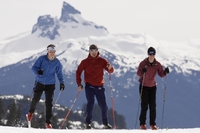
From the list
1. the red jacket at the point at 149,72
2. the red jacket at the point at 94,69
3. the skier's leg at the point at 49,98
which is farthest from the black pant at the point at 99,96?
the red jacket at the point at 149,72

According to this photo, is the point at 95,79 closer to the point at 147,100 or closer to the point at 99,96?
the point at 99,96

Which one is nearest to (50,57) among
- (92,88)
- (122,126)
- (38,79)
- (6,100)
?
(38,79)

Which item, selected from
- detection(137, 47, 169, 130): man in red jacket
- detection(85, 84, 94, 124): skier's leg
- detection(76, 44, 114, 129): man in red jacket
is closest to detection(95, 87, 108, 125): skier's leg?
detection(76, 44, 114, 129): man in red jacket

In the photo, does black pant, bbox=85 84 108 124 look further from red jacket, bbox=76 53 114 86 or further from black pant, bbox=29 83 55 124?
black pant, bbox=29 83 55 124

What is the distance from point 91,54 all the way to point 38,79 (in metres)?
1.92

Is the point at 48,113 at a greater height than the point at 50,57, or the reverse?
the point at 50,57

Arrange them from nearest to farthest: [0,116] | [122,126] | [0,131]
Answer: [0,131]
[0,116]
[122,126]

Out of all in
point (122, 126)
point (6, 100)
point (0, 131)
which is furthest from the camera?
point (6, 100)

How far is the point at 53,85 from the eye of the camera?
12.8 m

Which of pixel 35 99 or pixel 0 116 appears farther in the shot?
pixel 0 116

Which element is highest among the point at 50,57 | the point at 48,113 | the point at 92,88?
the point at 50,57

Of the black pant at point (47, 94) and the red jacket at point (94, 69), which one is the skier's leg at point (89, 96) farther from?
the black pant at point (47, 94)

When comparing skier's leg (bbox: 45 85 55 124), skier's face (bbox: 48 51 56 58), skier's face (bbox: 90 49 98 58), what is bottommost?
skier's leg (bbox: 45 85 55 124)

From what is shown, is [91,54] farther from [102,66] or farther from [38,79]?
[38,79]
